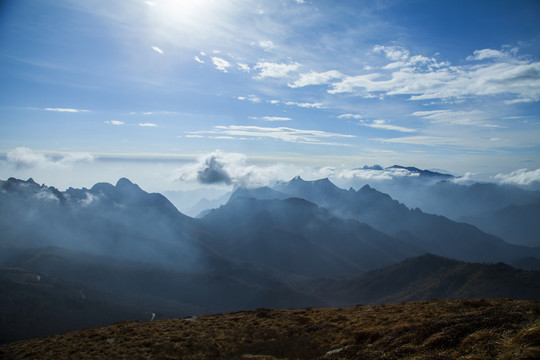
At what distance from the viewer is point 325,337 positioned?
30234 millimetres

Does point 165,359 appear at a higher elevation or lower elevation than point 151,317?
higher

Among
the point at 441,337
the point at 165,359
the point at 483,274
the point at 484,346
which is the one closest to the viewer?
the point at 484,346

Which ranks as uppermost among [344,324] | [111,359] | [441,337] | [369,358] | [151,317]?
[441,337]

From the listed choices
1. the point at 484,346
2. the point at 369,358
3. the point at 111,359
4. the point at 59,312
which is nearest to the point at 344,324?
the point at 369,358

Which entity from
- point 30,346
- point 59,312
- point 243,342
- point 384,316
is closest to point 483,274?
point 384,316

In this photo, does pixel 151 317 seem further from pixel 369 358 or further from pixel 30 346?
pixel 369 358

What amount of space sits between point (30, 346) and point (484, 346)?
49.6 meters

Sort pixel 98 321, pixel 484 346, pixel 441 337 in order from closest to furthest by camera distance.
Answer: pixel 484 346 < pixel 441 337 < pixel 98 321

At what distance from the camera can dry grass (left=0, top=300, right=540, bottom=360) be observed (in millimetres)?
17891

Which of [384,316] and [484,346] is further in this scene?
[384,316]

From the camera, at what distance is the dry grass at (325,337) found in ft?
58.7

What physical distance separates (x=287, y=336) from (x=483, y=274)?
226 meters

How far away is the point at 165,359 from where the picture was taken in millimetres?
28500

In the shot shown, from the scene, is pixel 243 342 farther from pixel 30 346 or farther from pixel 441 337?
pixel 30 346
